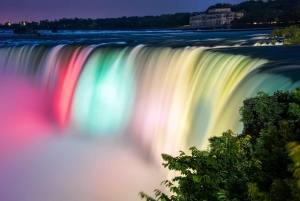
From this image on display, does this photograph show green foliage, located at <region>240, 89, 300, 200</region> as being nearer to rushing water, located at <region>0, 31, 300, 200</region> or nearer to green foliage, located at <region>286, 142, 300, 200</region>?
green foliage, located at <region>286, 142, 300, 200</region>

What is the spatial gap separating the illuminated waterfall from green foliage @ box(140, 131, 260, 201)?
10.6 feet

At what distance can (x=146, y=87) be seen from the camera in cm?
1764

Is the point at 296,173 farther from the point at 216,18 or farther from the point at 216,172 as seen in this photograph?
the point at 216,18

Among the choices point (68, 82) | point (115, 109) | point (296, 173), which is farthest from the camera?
point (68, 82)

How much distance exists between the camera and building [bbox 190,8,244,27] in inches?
3777

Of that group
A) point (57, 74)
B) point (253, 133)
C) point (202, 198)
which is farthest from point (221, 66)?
point (57, 74)

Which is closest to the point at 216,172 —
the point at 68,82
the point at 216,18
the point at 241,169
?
the point at 241,169

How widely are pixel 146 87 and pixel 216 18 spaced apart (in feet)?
292

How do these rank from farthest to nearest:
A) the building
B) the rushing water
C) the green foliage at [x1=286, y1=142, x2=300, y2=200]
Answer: the building < the rushing water < the green foliage at [x1=286, y1=142, x2=300, y2=200]

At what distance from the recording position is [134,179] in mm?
12969

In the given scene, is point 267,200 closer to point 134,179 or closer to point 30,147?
point 134,179

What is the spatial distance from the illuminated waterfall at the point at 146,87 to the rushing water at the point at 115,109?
0.18 ft

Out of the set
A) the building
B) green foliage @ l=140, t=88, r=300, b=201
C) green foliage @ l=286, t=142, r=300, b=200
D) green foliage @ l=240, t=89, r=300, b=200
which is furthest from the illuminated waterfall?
the building

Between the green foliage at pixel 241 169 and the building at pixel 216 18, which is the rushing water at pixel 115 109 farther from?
the building at pixel 216 18
